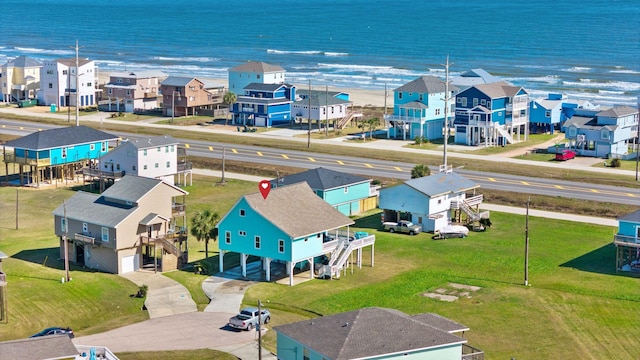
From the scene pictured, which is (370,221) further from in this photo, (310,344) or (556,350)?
(310,344)

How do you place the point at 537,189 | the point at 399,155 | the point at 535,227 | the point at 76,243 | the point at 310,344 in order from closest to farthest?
1. the point at 310,344
2. the point at 76,243
3. the point at 535,227
4. the point at 537,189
5. the point at 399,155

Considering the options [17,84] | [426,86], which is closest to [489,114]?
[426,86]

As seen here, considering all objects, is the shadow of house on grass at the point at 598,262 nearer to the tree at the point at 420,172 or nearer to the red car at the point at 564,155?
the tree at the point at 420,172

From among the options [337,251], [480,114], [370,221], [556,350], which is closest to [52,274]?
[337,251]

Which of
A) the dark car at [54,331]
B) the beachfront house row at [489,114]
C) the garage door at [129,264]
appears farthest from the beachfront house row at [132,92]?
the dark car at [54,331]

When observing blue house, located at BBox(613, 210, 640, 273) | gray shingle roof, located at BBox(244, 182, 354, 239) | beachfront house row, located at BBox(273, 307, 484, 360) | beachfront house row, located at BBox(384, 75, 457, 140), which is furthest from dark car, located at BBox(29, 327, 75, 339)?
beachfront house row, located at BBox(384, 75, 457, 140)

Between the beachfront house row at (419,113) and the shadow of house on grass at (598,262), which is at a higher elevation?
the beachfront house row at (419,113)
